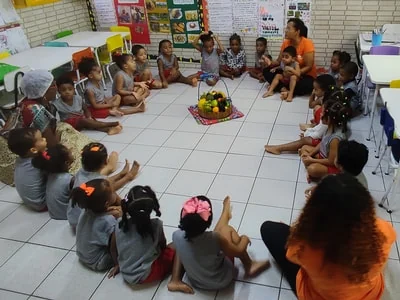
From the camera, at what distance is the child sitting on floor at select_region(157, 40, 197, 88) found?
4.99 m

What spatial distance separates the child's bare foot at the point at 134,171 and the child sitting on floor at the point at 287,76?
203cm

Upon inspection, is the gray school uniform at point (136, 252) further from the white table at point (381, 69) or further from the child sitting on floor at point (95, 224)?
the white table at point (381, 69)

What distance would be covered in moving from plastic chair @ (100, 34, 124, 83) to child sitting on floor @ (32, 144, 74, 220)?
2.59 m

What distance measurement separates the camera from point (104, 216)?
211 cm

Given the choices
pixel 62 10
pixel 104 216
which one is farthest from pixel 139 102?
pixel 104 216

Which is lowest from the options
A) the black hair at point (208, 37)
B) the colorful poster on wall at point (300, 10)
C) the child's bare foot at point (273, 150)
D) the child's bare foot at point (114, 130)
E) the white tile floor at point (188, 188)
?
the white tile floor at point (188, 188)

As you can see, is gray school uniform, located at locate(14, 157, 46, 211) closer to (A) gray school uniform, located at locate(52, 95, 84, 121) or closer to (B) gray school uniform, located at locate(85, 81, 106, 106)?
(A) gray school uniform, located at locate(52, 95, 84, 121)

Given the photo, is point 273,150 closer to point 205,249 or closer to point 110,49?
point 205,249

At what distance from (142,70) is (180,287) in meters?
3.62

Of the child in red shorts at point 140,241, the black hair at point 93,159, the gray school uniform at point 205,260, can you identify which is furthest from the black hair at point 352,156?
the black hair at point 93,159

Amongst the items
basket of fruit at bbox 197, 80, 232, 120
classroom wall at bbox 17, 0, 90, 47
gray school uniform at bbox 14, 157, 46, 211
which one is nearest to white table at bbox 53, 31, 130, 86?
classroom wall at bbox 17, 0, 90, 47

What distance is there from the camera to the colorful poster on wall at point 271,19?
4824mm

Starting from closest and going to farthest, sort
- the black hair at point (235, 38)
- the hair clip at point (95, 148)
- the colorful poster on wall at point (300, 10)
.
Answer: the hair clip at point (95, 148)
the colorful poster on wall at point (300, 10)
the black hair at point (235, 38)

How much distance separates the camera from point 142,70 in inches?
198
